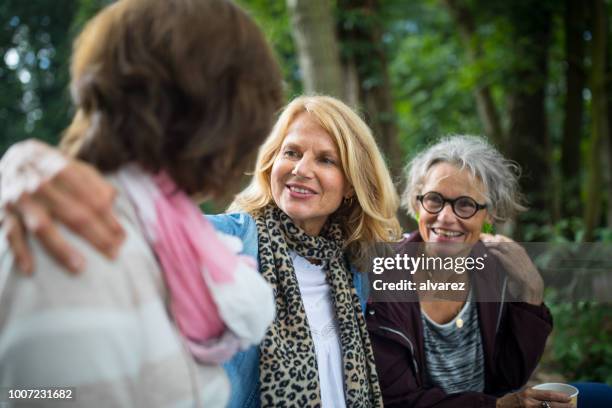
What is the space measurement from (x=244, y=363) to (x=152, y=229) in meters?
0.89

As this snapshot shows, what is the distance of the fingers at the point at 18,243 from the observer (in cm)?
92

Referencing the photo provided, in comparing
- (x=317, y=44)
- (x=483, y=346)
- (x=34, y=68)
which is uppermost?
(x=34, y=68)

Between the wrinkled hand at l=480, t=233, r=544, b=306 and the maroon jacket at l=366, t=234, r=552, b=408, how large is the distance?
45mm

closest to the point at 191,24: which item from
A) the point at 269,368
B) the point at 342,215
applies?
the point at 269,368

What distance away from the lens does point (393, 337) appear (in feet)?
6.92

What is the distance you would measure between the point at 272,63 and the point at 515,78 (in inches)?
229

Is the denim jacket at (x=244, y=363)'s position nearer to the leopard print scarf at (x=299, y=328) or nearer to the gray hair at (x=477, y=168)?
the leopard print scarf at (x=299, y=328)

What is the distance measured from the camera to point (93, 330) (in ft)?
3.05

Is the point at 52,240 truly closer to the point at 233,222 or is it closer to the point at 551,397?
the point at 233,222

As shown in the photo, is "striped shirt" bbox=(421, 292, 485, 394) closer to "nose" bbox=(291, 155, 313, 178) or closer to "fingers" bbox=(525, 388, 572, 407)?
"fingers" bbox=(525, 388, 572, 407)

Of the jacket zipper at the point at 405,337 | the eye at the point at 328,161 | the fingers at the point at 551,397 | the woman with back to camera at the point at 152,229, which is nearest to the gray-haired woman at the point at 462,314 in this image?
the jacket zipper at the point at 405,337

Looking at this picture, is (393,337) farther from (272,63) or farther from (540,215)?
(540,215)

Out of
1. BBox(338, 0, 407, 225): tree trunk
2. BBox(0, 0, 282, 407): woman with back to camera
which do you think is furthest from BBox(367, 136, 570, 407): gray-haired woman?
BBox(338, 0, 407, 225): tree trunk

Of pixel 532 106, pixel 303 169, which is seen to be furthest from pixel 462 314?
pixel 532 106
